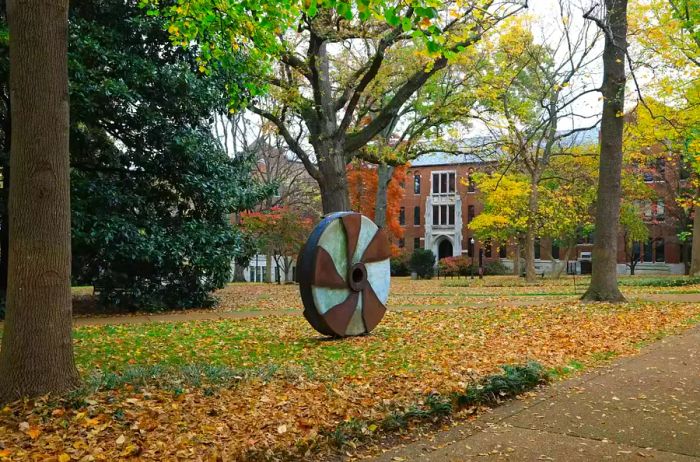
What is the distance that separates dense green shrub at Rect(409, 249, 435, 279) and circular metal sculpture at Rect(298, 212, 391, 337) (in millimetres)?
31139

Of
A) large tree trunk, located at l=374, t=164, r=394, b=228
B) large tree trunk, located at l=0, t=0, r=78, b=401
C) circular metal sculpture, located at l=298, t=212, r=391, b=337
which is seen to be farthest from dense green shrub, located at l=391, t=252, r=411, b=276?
large tree trunk, located at l=0, t=0, r=78, b=401

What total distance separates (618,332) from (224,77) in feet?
39.3

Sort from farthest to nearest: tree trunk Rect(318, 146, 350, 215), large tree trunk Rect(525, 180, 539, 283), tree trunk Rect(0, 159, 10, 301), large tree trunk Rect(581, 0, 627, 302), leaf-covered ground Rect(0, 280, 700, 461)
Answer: large tree trunk Rect(525, 180, 539, 283) → tree trunk Rect(318, 146, 350, 215) → large tree trunk Rect(581, 0, 627, 302) → tree trunk Rect(0, 159, 10, 301) → leaf-covered ground Rect(0, 280, 700, 461)

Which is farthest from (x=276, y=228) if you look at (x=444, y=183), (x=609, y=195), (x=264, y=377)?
(x=444, y=183)

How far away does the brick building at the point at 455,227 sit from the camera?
164ft

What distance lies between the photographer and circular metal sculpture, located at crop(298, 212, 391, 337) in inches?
368

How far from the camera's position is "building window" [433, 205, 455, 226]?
61875 mm

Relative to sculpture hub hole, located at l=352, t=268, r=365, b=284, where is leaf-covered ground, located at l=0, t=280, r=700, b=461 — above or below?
below

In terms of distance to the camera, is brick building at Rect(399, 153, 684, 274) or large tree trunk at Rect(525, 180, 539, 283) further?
brick building at Rect(399, 153, 684, 274)

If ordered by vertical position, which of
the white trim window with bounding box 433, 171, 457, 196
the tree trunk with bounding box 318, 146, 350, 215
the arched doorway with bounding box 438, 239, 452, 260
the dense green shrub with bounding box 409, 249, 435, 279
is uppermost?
the white trim window with bounding box 433, 171, 457, 196

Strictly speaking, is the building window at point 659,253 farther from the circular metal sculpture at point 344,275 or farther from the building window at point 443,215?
the circular metal sculpture at point 344,275

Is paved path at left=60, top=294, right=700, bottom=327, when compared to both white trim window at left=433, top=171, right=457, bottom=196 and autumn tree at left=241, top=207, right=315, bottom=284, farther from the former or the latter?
white trim window at left=433, top=171, right=457, bottom=196

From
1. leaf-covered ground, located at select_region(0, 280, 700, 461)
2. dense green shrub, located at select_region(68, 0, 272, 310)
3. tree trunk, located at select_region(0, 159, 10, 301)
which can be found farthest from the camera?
dense green shrub, located at select_region(68, 0, 272, 310)

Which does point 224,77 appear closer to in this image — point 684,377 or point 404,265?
point 684,377
